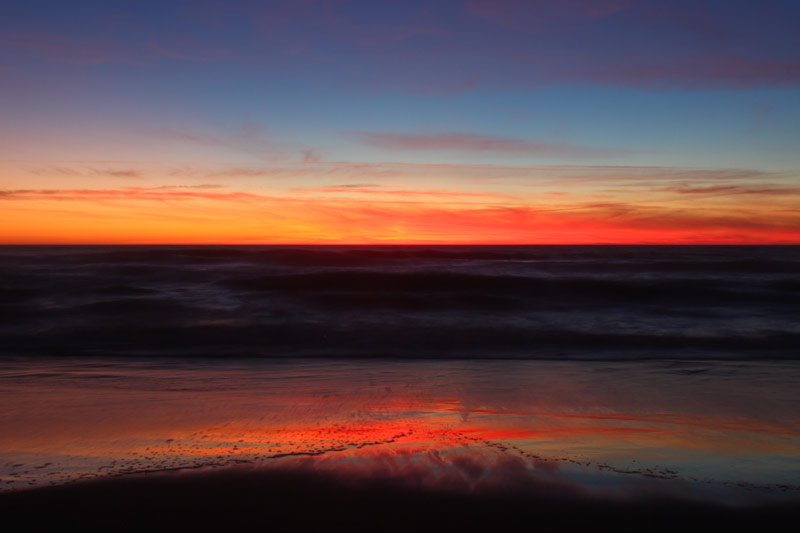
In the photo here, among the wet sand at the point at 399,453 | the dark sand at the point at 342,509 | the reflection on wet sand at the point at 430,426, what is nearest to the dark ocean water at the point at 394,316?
the reflection on wet sand at the point at 430,426

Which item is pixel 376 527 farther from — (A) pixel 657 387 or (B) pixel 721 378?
(B) pixel 721 378

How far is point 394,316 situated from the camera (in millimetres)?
15664

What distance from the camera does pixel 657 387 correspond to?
6.67 metres

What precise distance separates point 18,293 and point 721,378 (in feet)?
68.1

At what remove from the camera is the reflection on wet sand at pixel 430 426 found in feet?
12.0

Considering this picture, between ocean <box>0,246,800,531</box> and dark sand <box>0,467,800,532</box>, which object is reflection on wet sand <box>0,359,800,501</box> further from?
dark sand <box>0,467,800,532</box>

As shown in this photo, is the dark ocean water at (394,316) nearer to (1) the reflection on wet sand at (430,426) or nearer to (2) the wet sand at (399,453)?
(1) the reflection on wet sand at (430,426)

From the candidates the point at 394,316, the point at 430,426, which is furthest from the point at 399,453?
the point at 394,316

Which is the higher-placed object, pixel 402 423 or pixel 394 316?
pixel 402 423

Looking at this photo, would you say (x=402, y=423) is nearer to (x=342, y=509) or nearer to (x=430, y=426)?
(x=430, y=426)

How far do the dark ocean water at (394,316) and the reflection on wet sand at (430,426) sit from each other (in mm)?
2782

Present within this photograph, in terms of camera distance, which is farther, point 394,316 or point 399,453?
point 394,316

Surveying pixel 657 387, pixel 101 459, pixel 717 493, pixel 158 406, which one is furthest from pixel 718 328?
pixel 101 459

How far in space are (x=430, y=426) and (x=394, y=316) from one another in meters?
10.9
